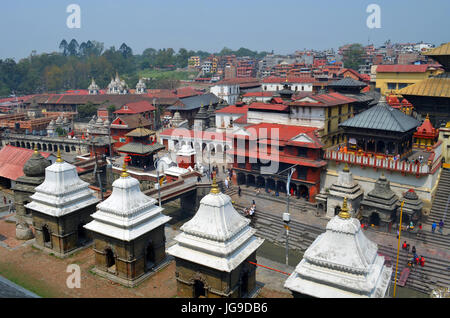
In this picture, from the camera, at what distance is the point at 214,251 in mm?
14422

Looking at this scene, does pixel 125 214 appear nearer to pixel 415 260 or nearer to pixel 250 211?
pixel 250 211

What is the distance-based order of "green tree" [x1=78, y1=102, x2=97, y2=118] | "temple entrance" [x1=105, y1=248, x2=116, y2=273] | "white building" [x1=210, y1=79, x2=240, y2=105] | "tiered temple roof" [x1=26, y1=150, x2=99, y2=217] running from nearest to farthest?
"temple entrance" [x1=105, y1=248, x2=116, y2=273] → "tiered temple roof" [x1=26, y1=150, x2=99, y2=217] → "green tree" [x1=78, y1=102, x2=97, y2=118] → "white building" [x1=210, y1=79, x2=240, y2=105]

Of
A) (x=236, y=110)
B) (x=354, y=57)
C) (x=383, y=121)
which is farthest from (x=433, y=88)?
(x=354, y=57)

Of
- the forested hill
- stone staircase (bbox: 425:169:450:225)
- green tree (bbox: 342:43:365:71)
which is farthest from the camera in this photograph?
the forested hill

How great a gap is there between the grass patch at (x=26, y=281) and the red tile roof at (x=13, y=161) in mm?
16175

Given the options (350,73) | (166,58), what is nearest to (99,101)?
(350,73)

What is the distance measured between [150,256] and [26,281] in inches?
245

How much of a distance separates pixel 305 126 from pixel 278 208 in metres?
10.1

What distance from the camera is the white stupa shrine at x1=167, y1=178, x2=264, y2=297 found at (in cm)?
1452

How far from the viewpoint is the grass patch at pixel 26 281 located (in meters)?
17.5

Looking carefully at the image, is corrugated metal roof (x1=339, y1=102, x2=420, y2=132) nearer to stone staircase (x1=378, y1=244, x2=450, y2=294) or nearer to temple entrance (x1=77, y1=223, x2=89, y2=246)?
stone staircase (x1=378, y1=244, x2=450, y2=294)

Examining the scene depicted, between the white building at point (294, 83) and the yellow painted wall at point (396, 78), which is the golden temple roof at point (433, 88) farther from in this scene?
the white building at point (294, 83)

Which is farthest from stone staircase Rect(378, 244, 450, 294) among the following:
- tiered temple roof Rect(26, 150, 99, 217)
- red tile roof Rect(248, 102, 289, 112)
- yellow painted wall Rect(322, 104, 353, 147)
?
tiered temple roof Rect(26, 150, 99, 217)

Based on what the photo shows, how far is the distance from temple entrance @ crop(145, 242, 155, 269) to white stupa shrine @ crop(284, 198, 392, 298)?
8910 mm
